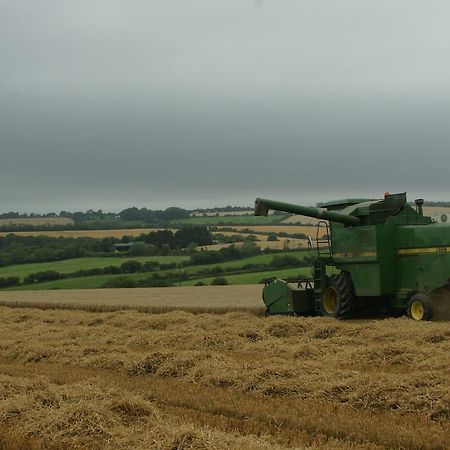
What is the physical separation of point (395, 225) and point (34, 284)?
32700 millimetres

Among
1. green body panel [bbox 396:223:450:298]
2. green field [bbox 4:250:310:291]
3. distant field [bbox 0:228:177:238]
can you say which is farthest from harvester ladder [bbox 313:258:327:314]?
distant field [bbox 0:228:177:238]

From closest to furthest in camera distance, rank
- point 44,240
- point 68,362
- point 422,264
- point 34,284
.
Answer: point 68,362, point 422,264, point 34,284, point 44,240

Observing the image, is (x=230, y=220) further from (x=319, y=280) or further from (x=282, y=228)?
(x=319, y=280)

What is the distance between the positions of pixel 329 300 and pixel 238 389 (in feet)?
26.9

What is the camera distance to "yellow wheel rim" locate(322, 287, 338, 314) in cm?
1636

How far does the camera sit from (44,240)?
199 ft

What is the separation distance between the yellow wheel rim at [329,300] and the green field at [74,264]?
103 ft

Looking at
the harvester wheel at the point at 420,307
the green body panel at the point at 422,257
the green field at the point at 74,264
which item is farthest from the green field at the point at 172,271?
the harvester wheel at the point at 420,307

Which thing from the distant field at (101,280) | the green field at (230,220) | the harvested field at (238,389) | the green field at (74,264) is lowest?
the distant field at (101,280)

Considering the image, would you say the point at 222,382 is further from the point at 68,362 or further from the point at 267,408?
the point at 68,362

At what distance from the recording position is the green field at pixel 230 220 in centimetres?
6366

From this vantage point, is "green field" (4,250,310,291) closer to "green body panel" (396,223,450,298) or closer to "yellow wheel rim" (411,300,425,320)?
"green body panel" (396,223,450,298)

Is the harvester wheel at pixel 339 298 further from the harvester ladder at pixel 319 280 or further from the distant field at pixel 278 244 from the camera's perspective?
the distant field at pixel 278 244

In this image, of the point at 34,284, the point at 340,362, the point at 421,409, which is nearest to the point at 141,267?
the point at 34,284
